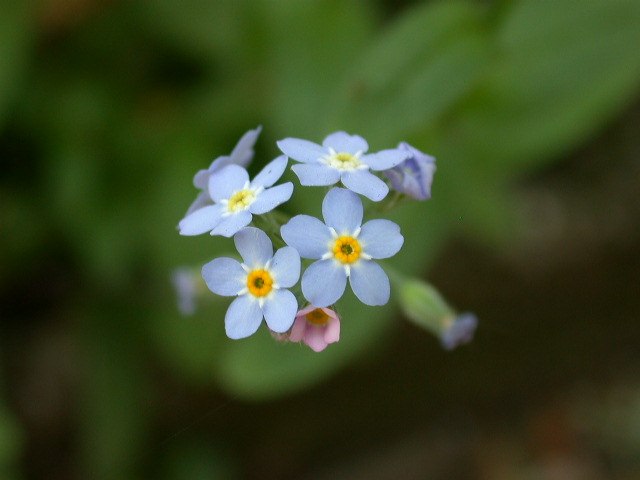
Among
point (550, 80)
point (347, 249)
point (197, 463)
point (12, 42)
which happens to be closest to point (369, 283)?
point (347, 249)

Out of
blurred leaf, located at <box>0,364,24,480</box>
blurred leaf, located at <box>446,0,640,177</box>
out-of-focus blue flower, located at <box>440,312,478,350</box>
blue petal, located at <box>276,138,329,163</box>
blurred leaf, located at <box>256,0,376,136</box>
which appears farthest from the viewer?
blurred leaf, located at <box>256,0,376,136</box>

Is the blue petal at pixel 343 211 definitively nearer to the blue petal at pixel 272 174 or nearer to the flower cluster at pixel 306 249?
the flower cluster at pixel 306 249

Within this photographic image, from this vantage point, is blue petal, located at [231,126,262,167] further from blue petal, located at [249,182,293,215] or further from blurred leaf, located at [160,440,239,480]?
blurred leaf, located at [160,440,239,480]

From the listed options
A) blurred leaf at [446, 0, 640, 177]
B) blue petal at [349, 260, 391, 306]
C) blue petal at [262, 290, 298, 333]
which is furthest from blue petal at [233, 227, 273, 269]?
blurred leaf at [446, 0, 640, 177]

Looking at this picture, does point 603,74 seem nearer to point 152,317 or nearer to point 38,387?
point 152,317

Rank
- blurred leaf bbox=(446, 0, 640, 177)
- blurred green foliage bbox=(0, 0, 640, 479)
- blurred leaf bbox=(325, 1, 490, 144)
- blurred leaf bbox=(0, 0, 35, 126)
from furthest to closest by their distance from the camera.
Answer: blurred leaf bbox=(0, 0, 35, 126)
blurred leaf bbox=(446, 0, 640, 177)
blurred green foliage bbox=(0, 0, 640, 479)
blurred leaf bbox=(325, 1, 490, 144)
